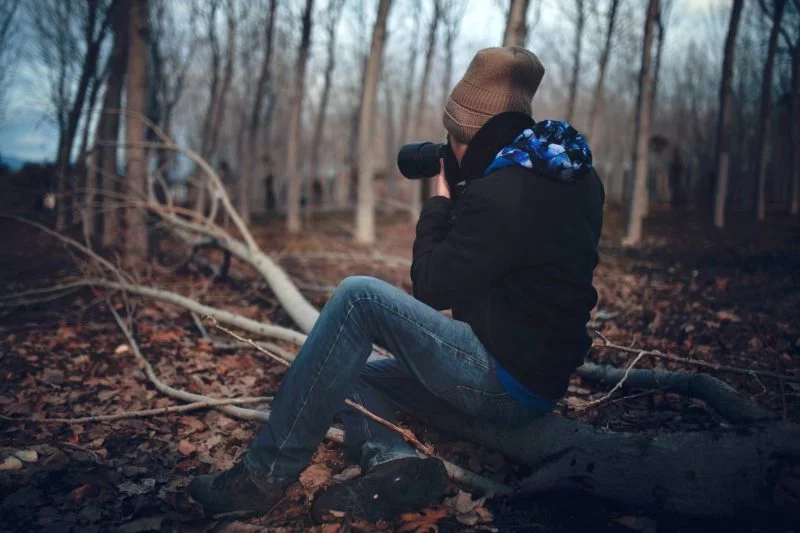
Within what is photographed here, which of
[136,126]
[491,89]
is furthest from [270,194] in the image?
[491,89]

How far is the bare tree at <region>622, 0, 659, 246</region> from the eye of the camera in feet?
39.0

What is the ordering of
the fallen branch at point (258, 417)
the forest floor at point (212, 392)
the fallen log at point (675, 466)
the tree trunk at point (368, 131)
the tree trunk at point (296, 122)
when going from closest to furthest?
1. the fallen log at point (675, 466)
2. the forest floor at point (212, 392)
3. the fallen branch at point (258, 417)
4. the tree trunk at point (368, 131)
5. the tree trunk at point (296, 122)

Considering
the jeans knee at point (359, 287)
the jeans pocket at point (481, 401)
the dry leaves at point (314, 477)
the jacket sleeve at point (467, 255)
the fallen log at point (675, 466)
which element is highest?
the jacket sleeve at point (467, 255)

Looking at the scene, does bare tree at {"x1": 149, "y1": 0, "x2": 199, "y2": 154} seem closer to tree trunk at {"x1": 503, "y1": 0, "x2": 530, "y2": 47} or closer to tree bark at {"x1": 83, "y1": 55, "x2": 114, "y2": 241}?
tree bark at {"x1": 83, "y1": 55, "x2": 114, "y2": 241}

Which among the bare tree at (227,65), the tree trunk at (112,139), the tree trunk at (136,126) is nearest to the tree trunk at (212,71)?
the bare tree at (227,65)

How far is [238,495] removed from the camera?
2170 mm

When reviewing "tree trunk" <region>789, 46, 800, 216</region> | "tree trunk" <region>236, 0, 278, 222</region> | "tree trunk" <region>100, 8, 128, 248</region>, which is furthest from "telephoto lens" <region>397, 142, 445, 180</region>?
"tree trunk" <region>789, 46, 800, 216</region>

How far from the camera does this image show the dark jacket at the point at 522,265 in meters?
1.97

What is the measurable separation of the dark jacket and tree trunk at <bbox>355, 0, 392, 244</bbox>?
11.2m

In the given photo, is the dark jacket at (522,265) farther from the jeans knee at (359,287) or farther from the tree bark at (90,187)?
the tree bark at (90,187)

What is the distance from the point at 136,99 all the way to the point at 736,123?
29.6 m

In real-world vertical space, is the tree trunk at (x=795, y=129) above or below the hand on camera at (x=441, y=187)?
above

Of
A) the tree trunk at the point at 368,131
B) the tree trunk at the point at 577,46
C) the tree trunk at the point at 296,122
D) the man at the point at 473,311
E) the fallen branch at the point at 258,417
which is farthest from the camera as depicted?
the tree trunk at the point at 577,46

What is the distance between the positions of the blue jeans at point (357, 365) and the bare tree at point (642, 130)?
36.8 ft
